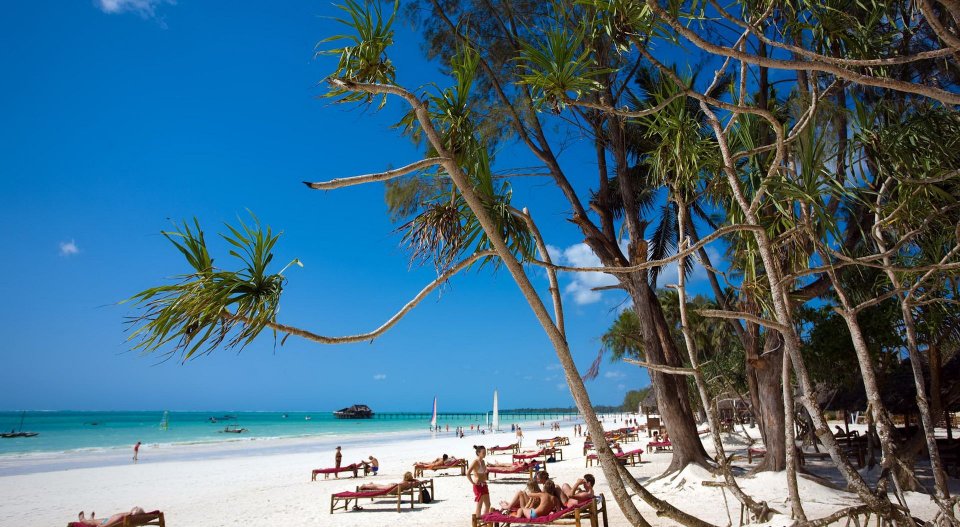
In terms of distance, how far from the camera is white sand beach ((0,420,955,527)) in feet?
27.0

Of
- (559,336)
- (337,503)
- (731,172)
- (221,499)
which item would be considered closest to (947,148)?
(731,172)

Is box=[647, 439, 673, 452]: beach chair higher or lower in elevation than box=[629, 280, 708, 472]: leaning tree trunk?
lower

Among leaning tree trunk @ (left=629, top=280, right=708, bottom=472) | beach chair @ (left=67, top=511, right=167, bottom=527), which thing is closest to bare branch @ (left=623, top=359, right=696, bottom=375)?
leaning tree trunk @ (left=629, top=280, right=708, bottom=472)

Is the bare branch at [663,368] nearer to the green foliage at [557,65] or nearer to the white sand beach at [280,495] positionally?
the white sand beach at [280,495]

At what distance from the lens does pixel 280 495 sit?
1295cm

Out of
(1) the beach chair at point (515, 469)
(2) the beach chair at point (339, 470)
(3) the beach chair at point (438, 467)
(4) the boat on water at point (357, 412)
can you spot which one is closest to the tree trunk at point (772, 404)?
(1) the beach chair at point (515, 469)

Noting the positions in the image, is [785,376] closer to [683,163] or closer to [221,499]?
[683,163]

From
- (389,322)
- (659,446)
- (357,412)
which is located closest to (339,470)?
(659,446)

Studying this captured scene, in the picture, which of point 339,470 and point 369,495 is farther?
point 339,470

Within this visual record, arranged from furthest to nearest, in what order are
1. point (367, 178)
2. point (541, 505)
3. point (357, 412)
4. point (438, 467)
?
point (357, 412)
point (438, 467)
point (541, 505)
point (367, 178)

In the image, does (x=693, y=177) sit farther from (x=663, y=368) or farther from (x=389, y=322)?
(x=389, y=322)

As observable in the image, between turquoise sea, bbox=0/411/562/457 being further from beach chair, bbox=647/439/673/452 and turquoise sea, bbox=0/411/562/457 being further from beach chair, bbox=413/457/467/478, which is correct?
beach chair, bbox=647/439/673/452

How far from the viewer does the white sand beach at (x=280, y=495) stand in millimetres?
8234

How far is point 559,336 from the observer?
131 inches
